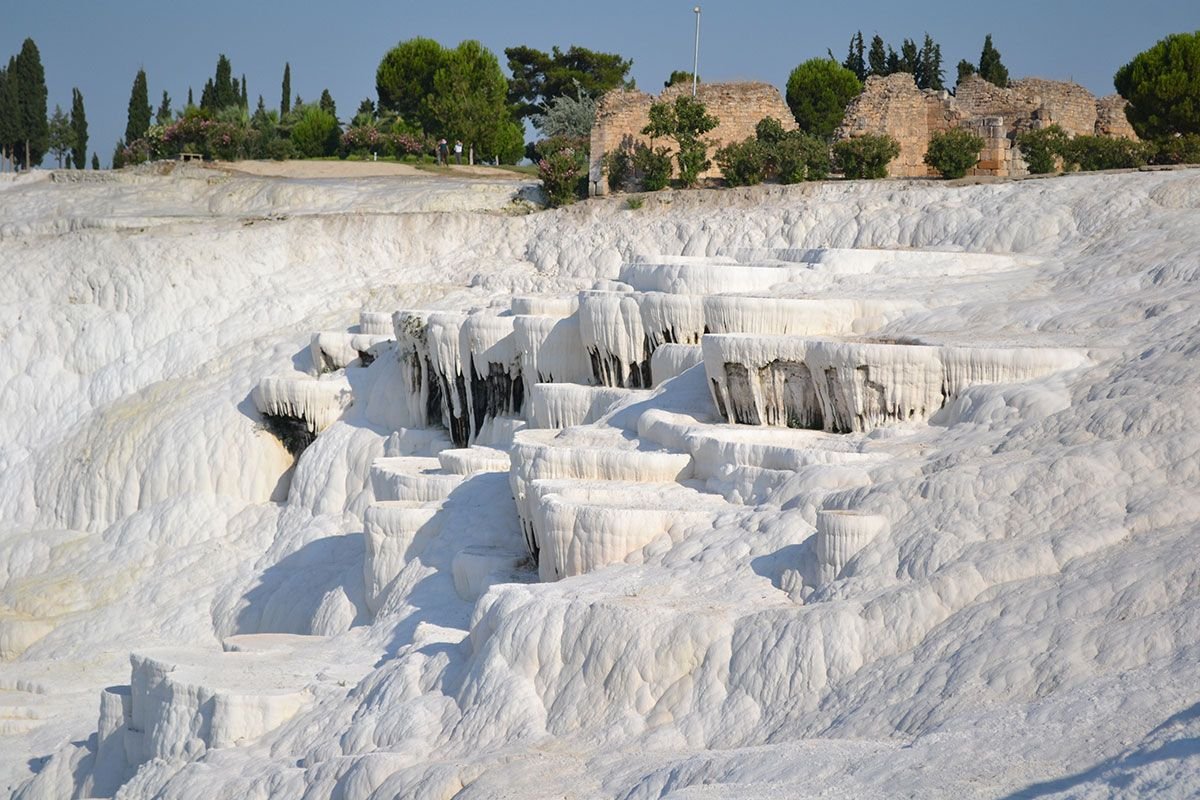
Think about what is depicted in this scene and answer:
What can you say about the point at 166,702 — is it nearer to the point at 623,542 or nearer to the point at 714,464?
the point at 623,542

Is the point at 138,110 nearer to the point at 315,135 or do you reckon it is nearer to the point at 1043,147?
the point at 315,135

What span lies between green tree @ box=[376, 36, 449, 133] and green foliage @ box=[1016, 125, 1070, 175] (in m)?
27.3

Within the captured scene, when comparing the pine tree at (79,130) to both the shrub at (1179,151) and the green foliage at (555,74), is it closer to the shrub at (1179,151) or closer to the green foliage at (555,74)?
the green foliage at (555,74)

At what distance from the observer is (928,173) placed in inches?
1094

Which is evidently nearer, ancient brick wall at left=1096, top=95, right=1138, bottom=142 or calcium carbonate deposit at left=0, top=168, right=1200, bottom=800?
calcium carbonate deposit at left=0, top=168, right=1200, bottom=800

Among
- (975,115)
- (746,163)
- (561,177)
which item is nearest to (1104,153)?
(975,115)

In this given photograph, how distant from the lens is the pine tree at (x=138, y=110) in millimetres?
55219

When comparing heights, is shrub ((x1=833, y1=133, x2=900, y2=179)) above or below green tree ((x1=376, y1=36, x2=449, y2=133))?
below

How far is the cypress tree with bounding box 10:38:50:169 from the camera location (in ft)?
161

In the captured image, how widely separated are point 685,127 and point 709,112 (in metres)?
1.16

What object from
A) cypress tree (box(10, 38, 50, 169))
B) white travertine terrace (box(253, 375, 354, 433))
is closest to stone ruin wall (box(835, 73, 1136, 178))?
white travertine terrace (box(253, 375, 354, 433))

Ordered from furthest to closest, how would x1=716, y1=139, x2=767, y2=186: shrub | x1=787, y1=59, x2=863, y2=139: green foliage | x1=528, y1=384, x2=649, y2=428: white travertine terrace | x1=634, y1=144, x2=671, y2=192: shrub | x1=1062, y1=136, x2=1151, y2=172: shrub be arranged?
x1=787, y1=59, x2=863, y2=139: green foliage, x1=634, y1=144, x2=671, y2=192: shrub, x1=716, y1=139, x2=767, y2=186: shrub, x1=1062, y1=136, x2=1151, y2=172: shrub, x1=528, y1=384, x2=649, y2=428: white travertine terrace

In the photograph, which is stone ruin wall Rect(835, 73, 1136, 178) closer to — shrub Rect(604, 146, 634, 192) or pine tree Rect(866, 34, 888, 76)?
shrub Rect(604, 146, 634, 192)

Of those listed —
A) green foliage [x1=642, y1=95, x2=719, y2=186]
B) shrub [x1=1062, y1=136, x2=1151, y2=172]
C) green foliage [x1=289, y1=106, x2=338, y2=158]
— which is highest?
green foliage [x1=289, y1=106, x2=338, y2=158]
